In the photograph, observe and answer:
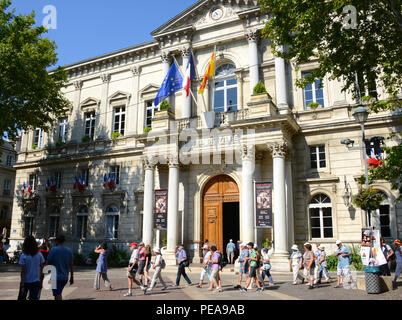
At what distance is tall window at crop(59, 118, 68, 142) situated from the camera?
31.7 meters

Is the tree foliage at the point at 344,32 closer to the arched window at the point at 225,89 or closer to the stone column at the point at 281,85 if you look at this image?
the stone column at the point at 281,85

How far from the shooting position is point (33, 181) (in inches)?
1277

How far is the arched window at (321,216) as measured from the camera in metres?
20.2

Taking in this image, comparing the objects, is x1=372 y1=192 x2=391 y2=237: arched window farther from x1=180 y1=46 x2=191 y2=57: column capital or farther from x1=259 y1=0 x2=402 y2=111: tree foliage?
x1=180 y1=46 x2=191 y2=57: column capital

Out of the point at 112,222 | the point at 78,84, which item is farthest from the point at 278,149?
the point at 78,84

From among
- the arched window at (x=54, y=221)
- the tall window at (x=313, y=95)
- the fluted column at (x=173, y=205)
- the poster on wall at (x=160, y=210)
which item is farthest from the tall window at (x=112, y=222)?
the tall window at (x=313, y=95)

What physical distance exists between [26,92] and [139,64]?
30.6 ft

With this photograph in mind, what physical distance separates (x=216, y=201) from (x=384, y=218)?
950 centimetres

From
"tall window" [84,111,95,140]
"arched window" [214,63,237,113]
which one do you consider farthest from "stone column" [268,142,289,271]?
"tall window" [84,111,95,140]

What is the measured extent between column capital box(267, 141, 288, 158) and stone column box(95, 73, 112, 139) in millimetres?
14484

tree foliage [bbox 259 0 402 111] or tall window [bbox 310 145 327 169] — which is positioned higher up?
tree foliage [bbox 259 0 402 111]

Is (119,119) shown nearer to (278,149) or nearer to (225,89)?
(225,89)
